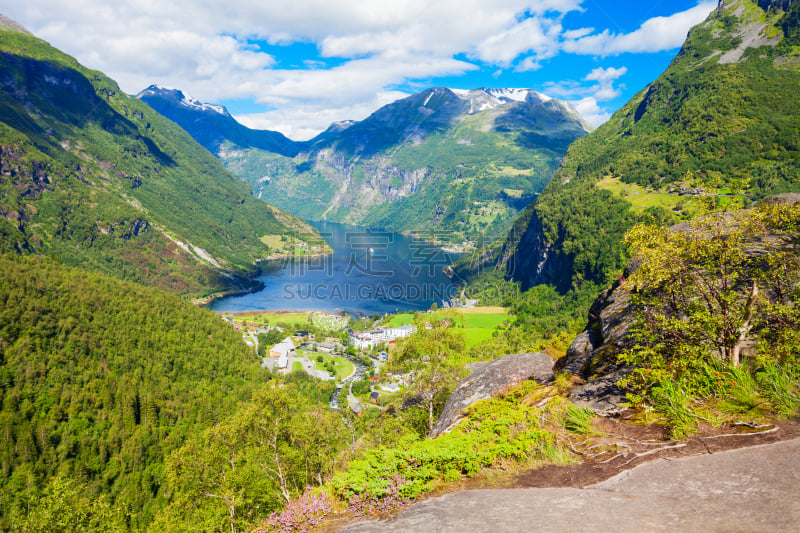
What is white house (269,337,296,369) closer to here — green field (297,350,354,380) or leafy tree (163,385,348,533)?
green field (297,350,354,380)

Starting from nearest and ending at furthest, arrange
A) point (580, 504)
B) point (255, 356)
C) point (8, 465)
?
point (580, 504)
point (8, 465)
point (255, 356)

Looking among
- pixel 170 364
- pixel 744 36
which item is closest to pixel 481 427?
pixel 170 364

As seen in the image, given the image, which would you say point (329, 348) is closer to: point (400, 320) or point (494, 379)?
point (400, 320)

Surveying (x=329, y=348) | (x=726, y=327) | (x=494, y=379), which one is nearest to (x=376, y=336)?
(x=329, y=348)

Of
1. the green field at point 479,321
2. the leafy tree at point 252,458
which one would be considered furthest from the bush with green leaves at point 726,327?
the green field at point 479,321

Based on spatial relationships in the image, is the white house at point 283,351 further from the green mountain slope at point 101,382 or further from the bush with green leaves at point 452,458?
the bush with green leaves at point 452,458

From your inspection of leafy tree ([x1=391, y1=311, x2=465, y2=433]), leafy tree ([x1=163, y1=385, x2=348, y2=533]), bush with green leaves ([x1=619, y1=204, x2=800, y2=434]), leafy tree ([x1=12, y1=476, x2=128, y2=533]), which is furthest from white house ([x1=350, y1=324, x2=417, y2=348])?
bush with green leaves ([x1=619, y1=204, x2=800, y2=434])

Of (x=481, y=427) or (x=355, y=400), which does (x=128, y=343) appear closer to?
(x=355, y=400)
